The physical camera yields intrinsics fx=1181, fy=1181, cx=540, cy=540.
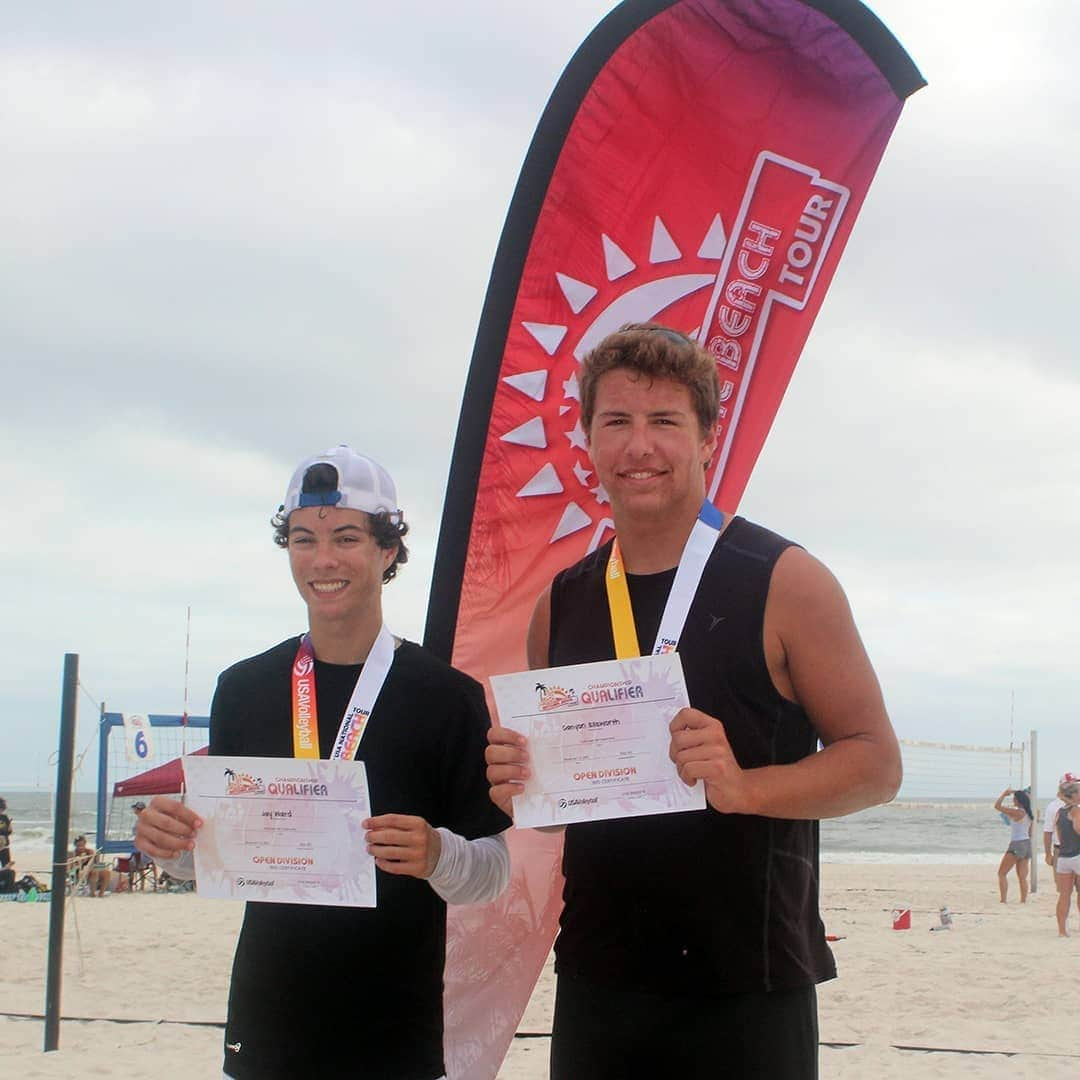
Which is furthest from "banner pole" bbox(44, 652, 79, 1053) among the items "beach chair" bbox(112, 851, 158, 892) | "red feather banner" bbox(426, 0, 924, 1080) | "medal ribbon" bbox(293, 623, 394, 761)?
"beach chair" bbox(112, 851, 158, 892)

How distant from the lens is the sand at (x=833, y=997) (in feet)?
22.3

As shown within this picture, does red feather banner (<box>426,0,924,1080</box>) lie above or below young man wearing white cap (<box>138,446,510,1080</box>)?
above

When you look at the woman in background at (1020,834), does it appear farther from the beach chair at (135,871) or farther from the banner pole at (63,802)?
the banner pole at (63,802)

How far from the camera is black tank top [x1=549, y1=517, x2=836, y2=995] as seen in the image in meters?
2.17

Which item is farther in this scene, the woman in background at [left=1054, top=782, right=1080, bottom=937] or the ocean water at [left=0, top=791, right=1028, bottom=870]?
the ocean water at [left=0, top=791, right=1028, bottom=870]

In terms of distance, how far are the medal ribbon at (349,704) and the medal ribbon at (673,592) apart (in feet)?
1.89

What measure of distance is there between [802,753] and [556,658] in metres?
0.54

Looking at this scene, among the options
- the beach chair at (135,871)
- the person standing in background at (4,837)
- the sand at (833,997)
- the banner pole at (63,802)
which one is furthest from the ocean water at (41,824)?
the banner pole at (63,802)

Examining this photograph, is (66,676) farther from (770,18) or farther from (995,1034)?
(995,1034)

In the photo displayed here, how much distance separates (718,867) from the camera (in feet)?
7.26

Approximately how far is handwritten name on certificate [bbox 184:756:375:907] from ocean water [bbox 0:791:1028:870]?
22.7 m

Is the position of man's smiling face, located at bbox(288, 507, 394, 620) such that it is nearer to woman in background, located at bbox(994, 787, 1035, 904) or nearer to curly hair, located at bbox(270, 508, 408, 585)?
curly hair, located at bbox(270, 508, 408, 585)

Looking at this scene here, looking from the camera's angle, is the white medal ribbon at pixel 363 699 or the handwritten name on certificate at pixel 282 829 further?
the white medal ribbon at pixel 363 699

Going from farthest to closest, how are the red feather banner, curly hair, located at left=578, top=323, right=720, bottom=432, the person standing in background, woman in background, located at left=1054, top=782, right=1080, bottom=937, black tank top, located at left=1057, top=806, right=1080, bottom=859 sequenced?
the person standing in background → black tank top, located at left=1057, top=806, right=1080, bottom=859 → woman in background, located at left=1054, top=782, right=1080, bottom=937 → the red feather banner → curly hair, located at left=578, top=323, right=720, bottom=432
